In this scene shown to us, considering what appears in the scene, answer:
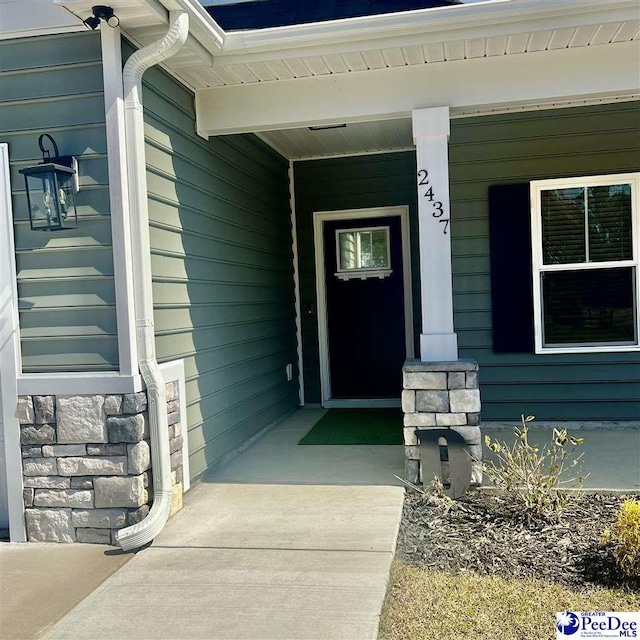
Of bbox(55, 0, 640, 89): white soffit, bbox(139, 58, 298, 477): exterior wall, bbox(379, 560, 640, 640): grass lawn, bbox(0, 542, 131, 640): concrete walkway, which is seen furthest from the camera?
bbox(139, 58, 298, 477): exterior wall

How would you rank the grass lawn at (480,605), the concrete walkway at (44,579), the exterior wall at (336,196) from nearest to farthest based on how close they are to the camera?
the grass lawn at (480,605) < the concrete walkway at (44,579) < the exterior wall at (336,196)

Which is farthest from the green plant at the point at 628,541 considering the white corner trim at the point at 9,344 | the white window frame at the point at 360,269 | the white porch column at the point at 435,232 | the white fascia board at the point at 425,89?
the white window frame at the point at 360,269

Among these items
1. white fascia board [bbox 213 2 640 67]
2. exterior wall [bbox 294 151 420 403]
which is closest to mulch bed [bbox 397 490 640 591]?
white fascia board [bbox 213 2 640 67]

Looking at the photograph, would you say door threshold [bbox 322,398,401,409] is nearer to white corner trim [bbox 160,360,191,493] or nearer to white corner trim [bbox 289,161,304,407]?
white corner trim [bbox 289,161,304,407]

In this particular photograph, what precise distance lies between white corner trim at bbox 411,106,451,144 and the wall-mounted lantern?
1934 mm

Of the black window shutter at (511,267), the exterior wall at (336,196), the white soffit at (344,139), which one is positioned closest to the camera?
the black window shutter at (511,267)

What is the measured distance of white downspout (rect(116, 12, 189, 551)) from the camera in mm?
3010

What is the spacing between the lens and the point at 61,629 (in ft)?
7.55

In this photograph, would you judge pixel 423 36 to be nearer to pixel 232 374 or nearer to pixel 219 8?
pixel 232 374

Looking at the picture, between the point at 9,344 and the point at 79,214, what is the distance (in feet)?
2.45

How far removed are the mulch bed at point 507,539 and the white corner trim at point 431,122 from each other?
2088mm

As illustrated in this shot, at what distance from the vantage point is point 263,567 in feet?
8.87

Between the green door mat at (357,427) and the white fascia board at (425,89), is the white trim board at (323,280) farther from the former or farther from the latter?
the white fascia board at (425,89)

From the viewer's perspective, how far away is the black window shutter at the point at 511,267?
486 cm
